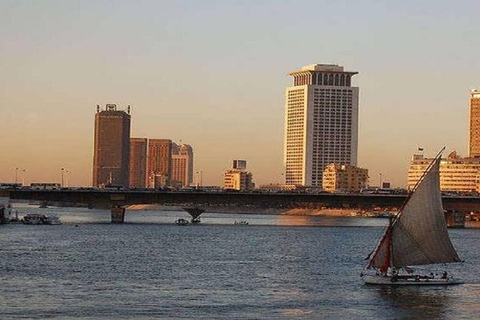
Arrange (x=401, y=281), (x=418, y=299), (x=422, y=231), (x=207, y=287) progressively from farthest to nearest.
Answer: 1. (x=422, y=231)
2. (x=401, y=281)
3. (x=207, y=287)
4. (x=418, y=299)

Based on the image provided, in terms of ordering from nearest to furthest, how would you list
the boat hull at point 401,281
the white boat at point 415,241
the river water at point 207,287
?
1. the river water at point 207,287
2. the boat hull at point 401,281
3. the white boat at point 415,241

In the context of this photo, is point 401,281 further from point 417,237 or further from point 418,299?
point 418,299

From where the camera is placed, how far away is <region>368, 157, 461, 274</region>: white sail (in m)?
111

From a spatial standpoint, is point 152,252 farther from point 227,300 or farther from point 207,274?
point 227,300

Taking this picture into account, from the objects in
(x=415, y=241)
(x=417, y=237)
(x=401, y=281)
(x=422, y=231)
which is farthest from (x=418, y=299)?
(x=422, y=231)

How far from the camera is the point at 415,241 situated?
365 feet

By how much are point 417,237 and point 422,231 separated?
2.42ft

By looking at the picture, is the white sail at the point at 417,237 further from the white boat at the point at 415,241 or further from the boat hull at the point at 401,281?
the boat hull at the point at 401,281

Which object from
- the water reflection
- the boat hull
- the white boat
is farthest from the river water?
the white boat

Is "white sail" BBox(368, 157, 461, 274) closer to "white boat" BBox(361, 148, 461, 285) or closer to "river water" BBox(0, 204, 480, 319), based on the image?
"white boat" BBox(361, 148, 461, 285)

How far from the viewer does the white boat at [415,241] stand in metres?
111

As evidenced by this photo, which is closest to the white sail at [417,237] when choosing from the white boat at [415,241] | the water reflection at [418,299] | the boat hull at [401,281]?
the white boat at [415,241]

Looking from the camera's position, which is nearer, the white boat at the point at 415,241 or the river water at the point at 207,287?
the river water at the point at 207,287

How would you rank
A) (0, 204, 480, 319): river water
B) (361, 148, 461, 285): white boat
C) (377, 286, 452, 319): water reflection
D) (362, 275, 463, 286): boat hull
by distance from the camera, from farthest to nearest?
1. (361, 148, 461, 285): white boat
2. (362, 275, 463, 286): boat hull
3. (377, 286, 452, 319): water reflection
4. (0, 204, 480, 319): river water
